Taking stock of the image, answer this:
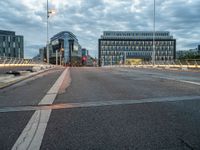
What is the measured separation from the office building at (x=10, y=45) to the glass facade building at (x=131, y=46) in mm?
83415

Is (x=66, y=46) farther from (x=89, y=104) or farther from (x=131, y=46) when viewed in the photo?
(x=89, y=104)

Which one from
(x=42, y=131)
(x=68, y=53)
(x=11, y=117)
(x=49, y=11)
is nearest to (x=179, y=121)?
(x=42, y=131)

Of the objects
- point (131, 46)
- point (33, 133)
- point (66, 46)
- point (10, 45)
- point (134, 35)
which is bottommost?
point (33, 133)

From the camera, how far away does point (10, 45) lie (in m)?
97.2

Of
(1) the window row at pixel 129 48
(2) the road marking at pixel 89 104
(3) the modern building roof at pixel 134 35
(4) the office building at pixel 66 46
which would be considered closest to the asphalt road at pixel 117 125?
(2) the road marking at pixel 89 104

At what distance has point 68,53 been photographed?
545 ft

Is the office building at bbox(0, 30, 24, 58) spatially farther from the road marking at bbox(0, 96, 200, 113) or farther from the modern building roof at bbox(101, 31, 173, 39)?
the road marking at bbox(0, 96, 200, 113)

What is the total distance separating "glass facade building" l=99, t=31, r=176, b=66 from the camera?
184m

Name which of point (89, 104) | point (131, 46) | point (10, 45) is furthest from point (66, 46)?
point (89, 104)

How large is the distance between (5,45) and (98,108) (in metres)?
93.8

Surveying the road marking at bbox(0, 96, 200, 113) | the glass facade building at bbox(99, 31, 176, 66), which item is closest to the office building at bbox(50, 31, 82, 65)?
the glass facade building at bbox(99, 31, 176, 66)

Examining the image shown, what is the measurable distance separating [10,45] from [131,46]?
102 metres

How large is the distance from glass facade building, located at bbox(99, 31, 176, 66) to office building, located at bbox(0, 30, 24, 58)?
8341 cm

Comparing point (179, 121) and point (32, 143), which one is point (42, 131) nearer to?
point (32, 143)
